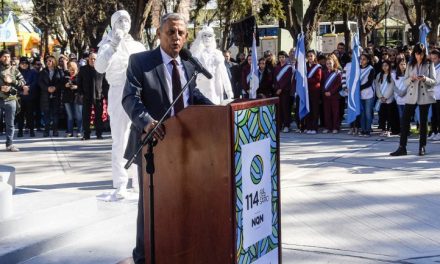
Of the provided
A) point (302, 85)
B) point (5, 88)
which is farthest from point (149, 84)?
point (302, 85)

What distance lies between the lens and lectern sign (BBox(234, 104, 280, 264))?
4156mm

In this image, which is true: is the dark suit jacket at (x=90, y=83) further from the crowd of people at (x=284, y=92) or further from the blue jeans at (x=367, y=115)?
the blue jeans at (x=367, y=115)

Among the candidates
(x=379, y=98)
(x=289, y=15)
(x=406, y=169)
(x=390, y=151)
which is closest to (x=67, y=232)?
(x=406, y=169)

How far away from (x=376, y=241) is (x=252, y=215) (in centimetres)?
271

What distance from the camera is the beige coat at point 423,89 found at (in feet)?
38.4

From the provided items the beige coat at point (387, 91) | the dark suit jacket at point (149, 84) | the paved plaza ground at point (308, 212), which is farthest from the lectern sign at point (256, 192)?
the beige coat at point (387, 91)

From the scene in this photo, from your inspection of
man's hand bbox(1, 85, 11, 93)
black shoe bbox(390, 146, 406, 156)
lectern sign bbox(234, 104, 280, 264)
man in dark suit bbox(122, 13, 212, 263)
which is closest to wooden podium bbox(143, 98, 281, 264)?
lectern sign bbox(234, 104, 280, 264)

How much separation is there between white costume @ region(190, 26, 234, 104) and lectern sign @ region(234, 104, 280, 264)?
776cm

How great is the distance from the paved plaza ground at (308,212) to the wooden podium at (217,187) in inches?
71.0

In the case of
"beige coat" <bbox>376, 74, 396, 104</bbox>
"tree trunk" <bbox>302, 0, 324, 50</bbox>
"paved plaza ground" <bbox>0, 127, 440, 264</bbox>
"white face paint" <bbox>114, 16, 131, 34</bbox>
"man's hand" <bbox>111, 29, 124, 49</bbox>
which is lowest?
"paved plaza ground" <bbox>0, 127, 440, 264</bbox>

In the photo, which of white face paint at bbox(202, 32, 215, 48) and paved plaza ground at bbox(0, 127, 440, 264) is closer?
paved plaza ground at bbox(0, 127, 440, 264)

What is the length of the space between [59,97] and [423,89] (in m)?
8.77

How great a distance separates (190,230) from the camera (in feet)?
14.4

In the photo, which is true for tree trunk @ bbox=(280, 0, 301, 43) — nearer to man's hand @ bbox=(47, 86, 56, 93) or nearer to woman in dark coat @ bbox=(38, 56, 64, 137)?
woman in dark coat @ bbox=(38, 56, 64, 137)
